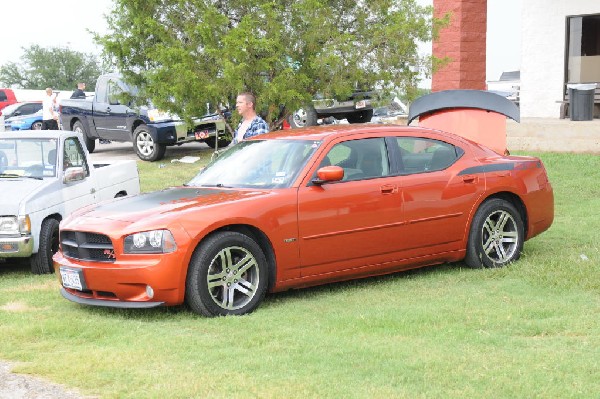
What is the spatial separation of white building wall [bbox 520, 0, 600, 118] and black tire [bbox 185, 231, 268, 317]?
56.7 ft

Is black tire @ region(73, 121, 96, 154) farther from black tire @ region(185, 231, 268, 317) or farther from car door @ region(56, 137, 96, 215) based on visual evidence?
black tire @ region(185, 231, 268, 317)

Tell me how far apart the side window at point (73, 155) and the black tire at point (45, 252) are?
1.09 meters

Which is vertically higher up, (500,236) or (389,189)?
(389,189)

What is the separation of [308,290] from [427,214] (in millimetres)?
1280

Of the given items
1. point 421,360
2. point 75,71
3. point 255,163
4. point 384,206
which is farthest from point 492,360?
point 75,71

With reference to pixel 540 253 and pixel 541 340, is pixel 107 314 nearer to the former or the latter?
pixel 541 340

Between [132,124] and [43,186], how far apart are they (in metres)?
13.0

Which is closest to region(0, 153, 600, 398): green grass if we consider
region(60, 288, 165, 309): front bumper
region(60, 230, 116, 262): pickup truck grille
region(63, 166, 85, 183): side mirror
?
region(60, 288, 165, 309): front bumper

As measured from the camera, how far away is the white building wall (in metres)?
23.7

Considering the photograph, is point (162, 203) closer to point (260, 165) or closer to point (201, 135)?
point (260, 165)

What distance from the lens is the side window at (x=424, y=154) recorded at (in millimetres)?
9188

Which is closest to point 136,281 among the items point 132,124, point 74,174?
point 74,174

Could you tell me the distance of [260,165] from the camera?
8.85 m

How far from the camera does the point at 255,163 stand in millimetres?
8922
